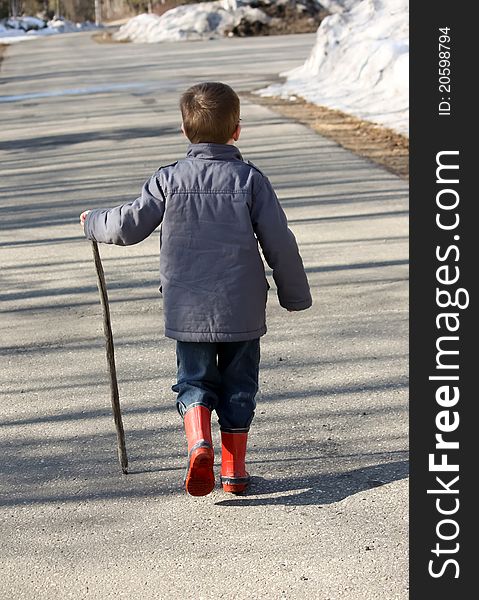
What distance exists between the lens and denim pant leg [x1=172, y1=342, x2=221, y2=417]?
3.80 meters

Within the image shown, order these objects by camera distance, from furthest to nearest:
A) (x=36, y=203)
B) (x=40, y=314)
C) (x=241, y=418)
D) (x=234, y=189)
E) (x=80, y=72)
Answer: (x=80, y=72)
(x=36, y=203)
(x=40, y=314)
(x=241, y=418)
(x=234, y=189)

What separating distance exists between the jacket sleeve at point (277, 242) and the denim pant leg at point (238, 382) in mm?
240

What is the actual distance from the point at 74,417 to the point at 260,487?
3.54ft

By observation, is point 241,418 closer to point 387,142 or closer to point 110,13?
point 387,142

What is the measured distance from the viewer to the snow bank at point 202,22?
44312 mm

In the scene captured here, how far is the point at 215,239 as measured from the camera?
3.65 meters

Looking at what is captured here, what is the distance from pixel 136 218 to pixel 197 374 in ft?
1.89

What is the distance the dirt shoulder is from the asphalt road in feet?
4.73

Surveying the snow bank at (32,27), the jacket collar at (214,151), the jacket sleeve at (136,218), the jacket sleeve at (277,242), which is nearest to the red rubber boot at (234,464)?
the jacket sleeve at (277,242)

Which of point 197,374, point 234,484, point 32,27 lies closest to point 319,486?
point 234,484

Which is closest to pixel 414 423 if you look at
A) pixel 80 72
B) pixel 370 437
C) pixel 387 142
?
pixel 370 437

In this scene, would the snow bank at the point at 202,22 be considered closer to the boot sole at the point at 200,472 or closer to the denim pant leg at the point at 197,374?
the denim pant leg at the point at 197,374

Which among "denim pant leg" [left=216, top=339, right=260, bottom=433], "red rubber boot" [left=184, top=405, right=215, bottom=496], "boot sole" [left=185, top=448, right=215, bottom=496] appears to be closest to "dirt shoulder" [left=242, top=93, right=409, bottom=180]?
"denim pant leg" [left=216, top=339, right=260, bottom=433]

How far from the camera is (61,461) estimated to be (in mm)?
4207
